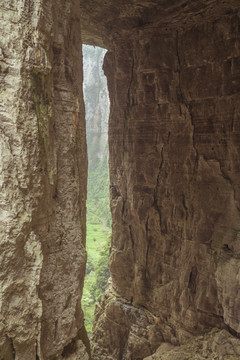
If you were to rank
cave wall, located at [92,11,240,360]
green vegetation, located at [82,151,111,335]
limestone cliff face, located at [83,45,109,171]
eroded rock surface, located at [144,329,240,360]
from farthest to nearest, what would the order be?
limestone cliff face, located at [83,45,109,171], green vegetation, located at [82,151,111,335], cave wall, located at [92,11,240,360], eroded rock surface, located at [144,329,240,360]

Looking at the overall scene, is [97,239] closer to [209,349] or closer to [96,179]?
[96,179]

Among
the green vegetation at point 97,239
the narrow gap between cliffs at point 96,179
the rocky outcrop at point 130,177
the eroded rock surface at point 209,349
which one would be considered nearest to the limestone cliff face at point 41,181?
the rocky outcrop at point 130,177

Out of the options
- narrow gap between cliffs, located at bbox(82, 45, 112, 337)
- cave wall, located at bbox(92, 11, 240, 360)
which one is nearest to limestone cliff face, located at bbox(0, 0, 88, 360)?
cave wall, located at bbox(92, 11, 240, 360)

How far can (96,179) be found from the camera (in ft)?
135

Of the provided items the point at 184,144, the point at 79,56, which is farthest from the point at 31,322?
the point at 184,144

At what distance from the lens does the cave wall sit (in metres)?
7.38

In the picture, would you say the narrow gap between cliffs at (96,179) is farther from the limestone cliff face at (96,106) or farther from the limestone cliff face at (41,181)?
the limestone cliff face at (41,181)

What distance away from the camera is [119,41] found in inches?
359

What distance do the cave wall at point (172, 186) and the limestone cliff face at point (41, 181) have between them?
13.4 ft

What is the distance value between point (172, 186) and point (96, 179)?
32859 mm

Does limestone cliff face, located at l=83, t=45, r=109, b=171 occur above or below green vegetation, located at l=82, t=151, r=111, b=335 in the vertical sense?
above

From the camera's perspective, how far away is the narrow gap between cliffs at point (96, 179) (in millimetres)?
17334

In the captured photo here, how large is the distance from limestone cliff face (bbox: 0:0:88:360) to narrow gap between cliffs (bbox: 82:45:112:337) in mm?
12331

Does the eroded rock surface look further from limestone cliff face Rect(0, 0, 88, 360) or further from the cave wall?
limestone cliff face Rect(0, 0, 88, 360)
